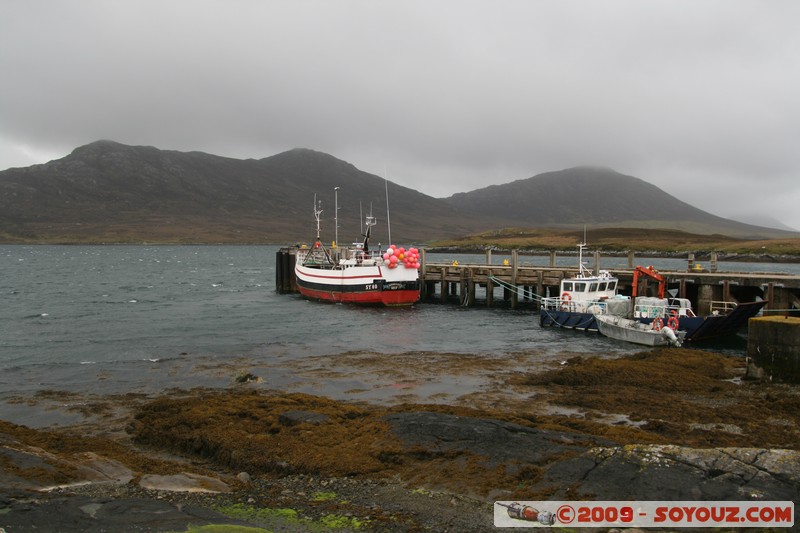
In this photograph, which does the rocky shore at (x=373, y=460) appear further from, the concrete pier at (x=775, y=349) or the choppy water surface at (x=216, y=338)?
the choppy water surface at (x=216, y=338)

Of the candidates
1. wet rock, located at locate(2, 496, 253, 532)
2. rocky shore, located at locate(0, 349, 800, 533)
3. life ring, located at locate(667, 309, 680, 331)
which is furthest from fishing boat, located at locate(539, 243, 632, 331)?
wet rock, located at locate(2, 496, 253, 532)

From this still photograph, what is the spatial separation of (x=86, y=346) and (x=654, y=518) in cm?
3184

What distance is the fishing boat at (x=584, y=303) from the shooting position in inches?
1540

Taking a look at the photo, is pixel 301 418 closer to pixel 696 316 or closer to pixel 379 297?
pixel 696 316

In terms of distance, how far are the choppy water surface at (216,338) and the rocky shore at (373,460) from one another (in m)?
5.49

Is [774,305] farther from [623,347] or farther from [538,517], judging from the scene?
[538,517]

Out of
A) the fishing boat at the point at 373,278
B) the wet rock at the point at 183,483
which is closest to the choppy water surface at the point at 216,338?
the fishing boat at the point at 373,278

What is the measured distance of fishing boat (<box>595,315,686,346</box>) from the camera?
33.2 m

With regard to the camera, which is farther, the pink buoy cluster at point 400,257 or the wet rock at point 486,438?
the pink buoy cluster at point 400,257

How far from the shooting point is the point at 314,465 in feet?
43.2

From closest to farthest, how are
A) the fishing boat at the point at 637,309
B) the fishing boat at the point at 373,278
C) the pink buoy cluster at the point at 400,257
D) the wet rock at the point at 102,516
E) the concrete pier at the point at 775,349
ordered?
the wet rock at the point at 102,516 < the concrete pier at the point at 775,349 < the fishing boat at the point at 637,309 < the pink buoy cluster at the point at 400,257 < the fishing boat at the point at 373,278
